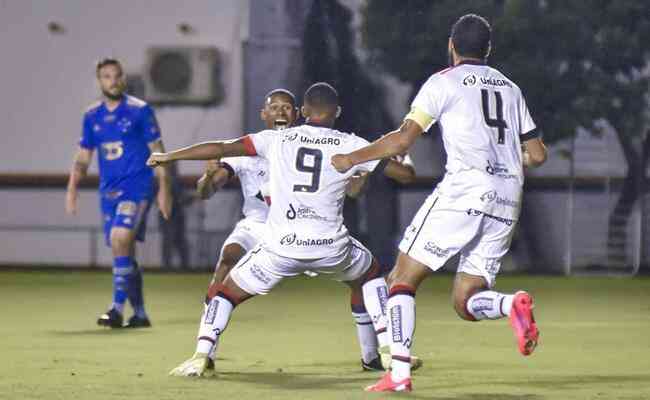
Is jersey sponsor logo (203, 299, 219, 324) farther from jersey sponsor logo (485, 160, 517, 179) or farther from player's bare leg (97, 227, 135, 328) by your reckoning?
player's bare leg (97, 227, 135, 328)

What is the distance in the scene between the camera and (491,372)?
9.39 m

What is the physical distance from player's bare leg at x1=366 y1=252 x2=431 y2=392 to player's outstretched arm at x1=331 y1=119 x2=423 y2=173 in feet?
1.69

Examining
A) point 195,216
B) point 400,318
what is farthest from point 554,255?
point 400,318

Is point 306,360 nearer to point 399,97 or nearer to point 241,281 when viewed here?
point 241,281

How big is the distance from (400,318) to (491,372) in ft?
4.44

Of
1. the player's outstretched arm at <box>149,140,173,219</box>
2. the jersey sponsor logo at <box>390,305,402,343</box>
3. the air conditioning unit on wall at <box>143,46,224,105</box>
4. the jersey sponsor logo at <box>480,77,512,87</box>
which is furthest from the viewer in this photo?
the air conditioning unit on wall at <box>143,46,224,105</box>

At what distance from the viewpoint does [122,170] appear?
40.9 feet

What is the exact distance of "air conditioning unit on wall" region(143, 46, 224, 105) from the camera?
2147cm

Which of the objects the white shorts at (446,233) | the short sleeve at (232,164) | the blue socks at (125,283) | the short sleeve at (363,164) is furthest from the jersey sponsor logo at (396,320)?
the blue socks at (125,283)

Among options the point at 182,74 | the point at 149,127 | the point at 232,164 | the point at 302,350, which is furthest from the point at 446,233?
the point at 182,74

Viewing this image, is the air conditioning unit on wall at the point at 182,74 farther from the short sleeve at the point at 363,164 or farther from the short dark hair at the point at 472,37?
the short dark hair at the point at 472,37

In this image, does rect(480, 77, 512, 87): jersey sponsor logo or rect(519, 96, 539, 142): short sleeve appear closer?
rect(480, 77, 512, 87): jersey sponsor logo

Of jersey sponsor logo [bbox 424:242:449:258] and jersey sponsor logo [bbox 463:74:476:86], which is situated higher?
jersey sponsor logo [bbox 463:74:476:86]

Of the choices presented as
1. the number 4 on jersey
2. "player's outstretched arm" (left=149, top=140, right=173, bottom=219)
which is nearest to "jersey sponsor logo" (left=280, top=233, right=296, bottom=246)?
the number 4 on jersey
